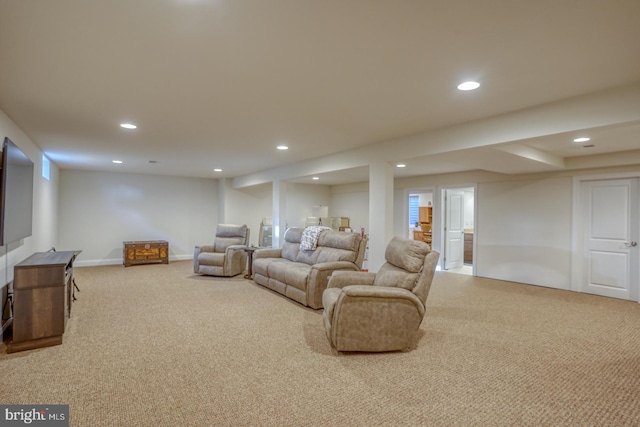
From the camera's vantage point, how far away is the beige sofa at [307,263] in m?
4.33

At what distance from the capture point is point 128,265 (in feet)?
25.3

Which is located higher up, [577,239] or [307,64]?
[307,64]

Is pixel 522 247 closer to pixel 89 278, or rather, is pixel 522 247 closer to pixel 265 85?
pixel 265 85

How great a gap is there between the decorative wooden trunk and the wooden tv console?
4804mm

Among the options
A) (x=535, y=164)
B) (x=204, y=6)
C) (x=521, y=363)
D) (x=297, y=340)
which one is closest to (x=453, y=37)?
(x=204, y=6)

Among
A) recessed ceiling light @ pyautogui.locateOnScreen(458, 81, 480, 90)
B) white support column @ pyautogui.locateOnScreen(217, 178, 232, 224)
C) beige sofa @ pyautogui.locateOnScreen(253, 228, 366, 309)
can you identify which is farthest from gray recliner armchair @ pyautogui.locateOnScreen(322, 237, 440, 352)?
white support column @ pyautogui.locateOnScreen(217, 178, 232, 224)

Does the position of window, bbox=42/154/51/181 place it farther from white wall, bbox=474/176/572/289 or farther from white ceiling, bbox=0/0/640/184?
white wall, bbox=474/176/572/289

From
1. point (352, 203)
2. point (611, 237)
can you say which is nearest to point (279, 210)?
point (352, 203)

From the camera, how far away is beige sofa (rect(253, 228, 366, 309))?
4328mm

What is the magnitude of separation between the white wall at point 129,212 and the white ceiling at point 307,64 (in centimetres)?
393

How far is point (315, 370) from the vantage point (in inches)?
104

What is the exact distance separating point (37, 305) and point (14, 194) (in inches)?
42.3

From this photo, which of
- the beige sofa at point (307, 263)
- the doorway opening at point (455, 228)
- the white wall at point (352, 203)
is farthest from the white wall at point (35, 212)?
the doorway opening at point (455, 228)

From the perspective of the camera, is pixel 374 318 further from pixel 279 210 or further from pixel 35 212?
pixel 35 212
